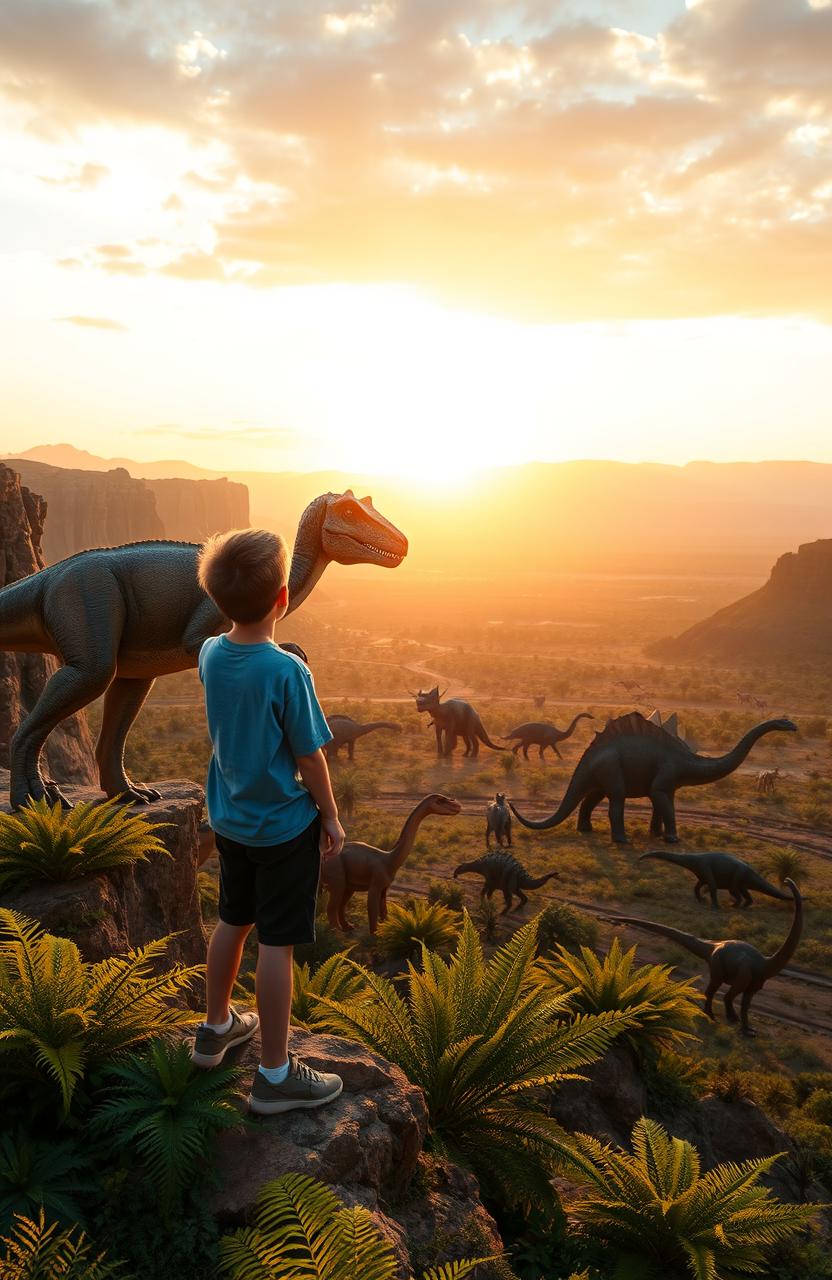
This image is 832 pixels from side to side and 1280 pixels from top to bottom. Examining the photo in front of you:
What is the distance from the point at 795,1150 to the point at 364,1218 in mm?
5064

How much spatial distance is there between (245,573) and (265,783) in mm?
668

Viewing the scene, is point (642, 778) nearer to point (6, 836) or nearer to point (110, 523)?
point (6, 836)

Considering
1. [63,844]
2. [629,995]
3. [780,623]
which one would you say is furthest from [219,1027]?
[780,623]

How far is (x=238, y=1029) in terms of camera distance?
9.81ft

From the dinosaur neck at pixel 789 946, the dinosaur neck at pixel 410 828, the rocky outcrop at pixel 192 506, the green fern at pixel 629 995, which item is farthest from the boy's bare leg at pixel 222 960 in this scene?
the rocky outcrop at pixel 192 506

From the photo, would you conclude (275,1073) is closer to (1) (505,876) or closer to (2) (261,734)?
(2) (261,734)

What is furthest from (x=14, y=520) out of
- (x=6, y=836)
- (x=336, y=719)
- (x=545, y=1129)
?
(x=545, y=1129)

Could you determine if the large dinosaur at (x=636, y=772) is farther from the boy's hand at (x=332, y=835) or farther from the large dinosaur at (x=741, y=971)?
the boy's hand at (x=332, y=835)

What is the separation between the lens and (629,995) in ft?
18.6

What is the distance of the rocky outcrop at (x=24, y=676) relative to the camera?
11.5 metres

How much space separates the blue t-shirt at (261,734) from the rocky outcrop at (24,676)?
9.23 metres

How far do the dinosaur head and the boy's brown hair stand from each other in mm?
2649

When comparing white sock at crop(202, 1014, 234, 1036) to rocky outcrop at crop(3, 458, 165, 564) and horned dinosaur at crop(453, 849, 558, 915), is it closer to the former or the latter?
horned dinosaur at crop(453, 849, 558, 915)

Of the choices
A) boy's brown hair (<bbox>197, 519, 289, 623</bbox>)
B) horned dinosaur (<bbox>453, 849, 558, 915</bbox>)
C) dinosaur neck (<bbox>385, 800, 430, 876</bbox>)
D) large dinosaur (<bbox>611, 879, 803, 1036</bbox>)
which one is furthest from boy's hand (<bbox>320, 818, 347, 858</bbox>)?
horned dinosaur (<bbox>453, 849, 558, 915</bbox>)
